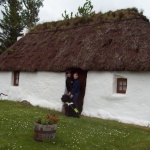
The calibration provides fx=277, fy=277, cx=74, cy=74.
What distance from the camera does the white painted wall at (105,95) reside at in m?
10.7

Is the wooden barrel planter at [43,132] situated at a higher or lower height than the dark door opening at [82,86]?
lower

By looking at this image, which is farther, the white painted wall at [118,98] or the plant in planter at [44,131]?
the white painted wall at [118,98]

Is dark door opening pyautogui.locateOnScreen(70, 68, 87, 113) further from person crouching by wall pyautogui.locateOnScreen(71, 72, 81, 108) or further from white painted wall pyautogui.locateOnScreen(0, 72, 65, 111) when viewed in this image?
white painted wall pyautogui.locateOnScreen(0, 72, 65, 111)

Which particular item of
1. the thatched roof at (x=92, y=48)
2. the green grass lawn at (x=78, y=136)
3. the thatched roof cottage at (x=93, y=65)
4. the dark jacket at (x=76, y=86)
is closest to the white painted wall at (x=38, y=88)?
the thatched roof cottage at (x=93, y=65)

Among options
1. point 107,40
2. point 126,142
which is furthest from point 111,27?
point 126,142

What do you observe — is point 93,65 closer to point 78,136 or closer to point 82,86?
point 82,86

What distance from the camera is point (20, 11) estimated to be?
31.3 metres

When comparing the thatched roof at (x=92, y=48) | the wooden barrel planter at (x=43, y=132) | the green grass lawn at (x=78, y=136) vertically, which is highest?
the thatched roof at (x=92, y=48)

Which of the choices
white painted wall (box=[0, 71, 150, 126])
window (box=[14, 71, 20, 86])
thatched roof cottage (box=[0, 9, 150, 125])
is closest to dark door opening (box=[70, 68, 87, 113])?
thatched roof cottage (box=[0, 9, 150, 125])

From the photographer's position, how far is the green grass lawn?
Result: 7.27 m

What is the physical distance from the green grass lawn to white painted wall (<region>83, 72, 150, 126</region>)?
719mm

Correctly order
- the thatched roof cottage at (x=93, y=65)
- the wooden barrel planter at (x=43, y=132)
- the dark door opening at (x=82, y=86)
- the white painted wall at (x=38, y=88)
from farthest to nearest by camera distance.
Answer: the white painted wall at (x=38, y=88), the dark door opening at (x=82, y=86), the thatched roof cottage at (x=93, y=65), the wooden barrel planter at (x=43, y=132)

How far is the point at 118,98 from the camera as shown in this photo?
37.3ft

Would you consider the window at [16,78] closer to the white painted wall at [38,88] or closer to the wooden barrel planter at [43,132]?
the white painted wall at [38,88]
